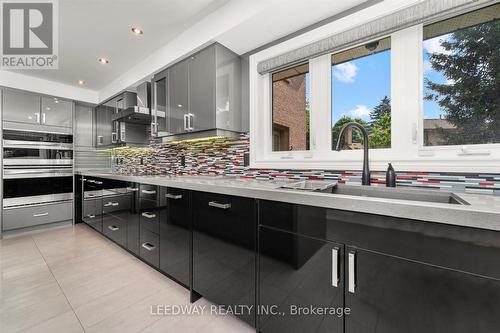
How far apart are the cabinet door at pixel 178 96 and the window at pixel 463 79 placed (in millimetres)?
2086

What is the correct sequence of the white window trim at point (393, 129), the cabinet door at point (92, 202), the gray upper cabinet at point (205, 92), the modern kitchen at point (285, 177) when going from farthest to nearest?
1. the cabinet door at point (92, 202)
2. the gray upper cabinet at point (205, 92)
3. the white window trim at point (393, 129)
4. the modern kitchen at point (285, 177)

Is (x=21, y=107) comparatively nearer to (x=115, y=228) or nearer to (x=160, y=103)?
(x=160, y=103)

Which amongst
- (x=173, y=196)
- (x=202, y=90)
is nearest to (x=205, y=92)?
(x=202, y=90)

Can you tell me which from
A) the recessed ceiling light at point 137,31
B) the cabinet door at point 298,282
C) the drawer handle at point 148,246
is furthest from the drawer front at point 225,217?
the recessed ceiling light at point 137,31

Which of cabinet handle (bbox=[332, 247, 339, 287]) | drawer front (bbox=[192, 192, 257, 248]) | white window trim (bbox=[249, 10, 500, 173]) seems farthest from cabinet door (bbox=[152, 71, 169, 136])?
cabinet handle (bbox=[332, 247, 339, 287])

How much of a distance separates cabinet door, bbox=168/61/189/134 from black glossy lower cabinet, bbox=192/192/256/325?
113 cm

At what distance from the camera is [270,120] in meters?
2.15

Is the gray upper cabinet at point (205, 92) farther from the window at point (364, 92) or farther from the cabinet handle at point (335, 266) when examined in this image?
the cabinet handle at point (335, 266)

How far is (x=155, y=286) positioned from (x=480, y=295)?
6.66 ft

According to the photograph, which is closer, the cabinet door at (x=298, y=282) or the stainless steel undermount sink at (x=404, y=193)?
the cabinet door at (x=298, y=282)

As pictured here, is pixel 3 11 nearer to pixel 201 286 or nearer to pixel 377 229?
pixel 201 286

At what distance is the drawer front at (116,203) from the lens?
7.55 ft

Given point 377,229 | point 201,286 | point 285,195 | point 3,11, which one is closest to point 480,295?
point 377,229

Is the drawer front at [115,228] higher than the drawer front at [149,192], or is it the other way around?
the drawer front at [149,192]
